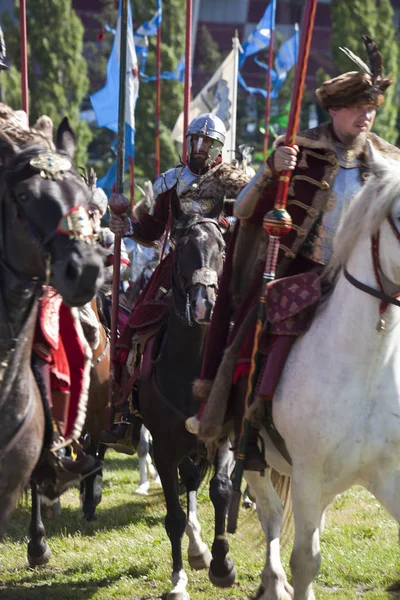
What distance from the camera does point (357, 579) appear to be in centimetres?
641

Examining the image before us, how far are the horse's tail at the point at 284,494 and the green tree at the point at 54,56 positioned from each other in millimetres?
23718

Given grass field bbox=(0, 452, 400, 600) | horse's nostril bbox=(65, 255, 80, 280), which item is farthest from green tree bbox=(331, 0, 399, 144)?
horse's nostril bbox=(65, 255, 80, 280)

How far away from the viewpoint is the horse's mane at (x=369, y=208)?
4.57m

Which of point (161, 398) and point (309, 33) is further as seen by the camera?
point (161, 398)

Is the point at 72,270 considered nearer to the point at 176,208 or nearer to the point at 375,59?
the point at 375,59

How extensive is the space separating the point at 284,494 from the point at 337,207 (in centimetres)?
186

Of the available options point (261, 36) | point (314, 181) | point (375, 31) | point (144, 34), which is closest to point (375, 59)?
point (314, 181)

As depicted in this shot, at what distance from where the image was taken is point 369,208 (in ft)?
15.3

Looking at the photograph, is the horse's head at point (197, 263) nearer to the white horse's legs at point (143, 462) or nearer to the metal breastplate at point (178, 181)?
the metal breastplate at point (178, 181)

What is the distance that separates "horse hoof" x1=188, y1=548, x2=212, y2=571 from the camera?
670 cm

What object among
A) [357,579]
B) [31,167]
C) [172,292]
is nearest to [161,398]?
[172,292]

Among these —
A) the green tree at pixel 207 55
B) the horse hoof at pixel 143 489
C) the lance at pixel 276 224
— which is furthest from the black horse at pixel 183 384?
the green tree at pixel 207 55

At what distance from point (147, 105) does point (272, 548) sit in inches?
934

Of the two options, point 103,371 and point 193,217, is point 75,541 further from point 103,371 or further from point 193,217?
point 193,217
